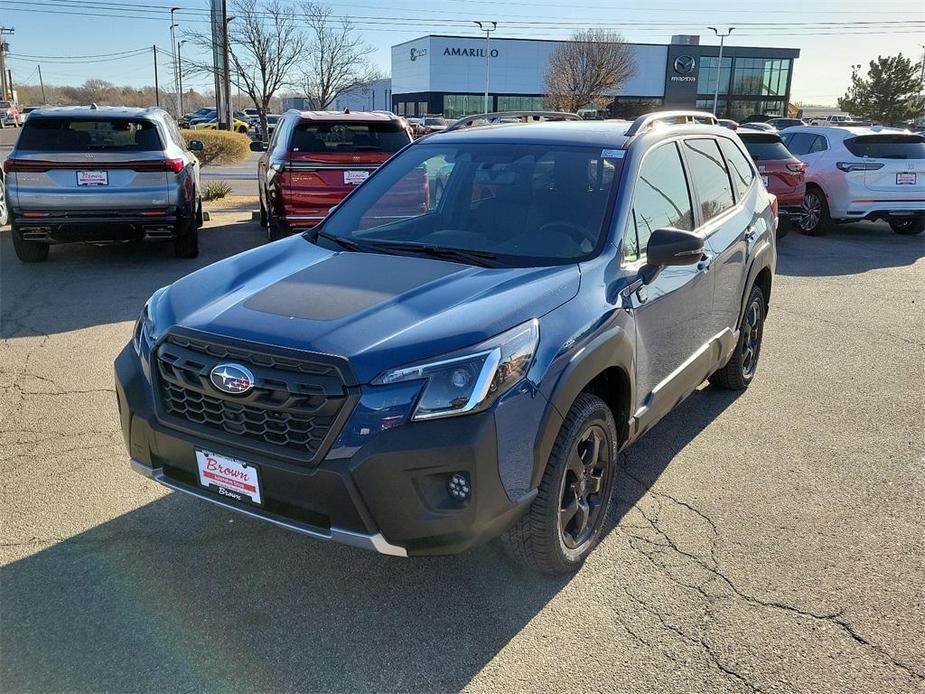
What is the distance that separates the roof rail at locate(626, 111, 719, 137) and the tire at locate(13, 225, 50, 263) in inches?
298

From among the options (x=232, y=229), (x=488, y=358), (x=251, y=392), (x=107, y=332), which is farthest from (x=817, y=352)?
(x=232, y=229)

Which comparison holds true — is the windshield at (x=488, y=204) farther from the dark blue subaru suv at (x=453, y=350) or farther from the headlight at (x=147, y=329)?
the headlight at (x=147, y=329)

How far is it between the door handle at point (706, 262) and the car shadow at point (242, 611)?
5.96 ft

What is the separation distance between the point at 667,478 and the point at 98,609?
9.14ft

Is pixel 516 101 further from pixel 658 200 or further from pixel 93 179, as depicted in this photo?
pixel 658 200

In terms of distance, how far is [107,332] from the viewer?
22.0ft

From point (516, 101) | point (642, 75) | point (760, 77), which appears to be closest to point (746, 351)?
point (516, 101)

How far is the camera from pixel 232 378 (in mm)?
2742

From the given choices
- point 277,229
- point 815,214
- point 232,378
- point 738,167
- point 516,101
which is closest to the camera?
point 232,378

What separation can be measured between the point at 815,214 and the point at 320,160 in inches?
331

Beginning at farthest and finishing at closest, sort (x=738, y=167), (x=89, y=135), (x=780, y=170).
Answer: (x=780, y=170) → (x=89, y=135) → (x=738, y=167)

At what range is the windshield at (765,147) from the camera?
1214 cm

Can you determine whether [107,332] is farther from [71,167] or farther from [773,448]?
[773,448]

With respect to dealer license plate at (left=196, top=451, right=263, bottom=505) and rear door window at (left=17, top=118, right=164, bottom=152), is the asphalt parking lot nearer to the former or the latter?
dealer license plate at (left=196, top=451, right=263, bottom=505)
